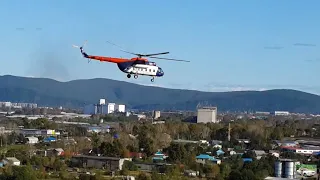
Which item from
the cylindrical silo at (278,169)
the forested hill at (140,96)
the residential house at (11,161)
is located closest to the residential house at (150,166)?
the cylindrical silo at (278,169)

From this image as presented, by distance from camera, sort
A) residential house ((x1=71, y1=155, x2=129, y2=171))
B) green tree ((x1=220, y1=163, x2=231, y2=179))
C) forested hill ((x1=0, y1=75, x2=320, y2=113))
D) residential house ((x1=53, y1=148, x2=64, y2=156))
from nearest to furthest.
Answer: green tree ((x1=220, y1=163, x2=231, y2=179)), residential house ((x1=71, y1=155, x2=129, y2=171)), residential house ((x1=53, y1=148, x2=64, y2=156)), forested hill ((x1=0, y1=75, x2=320, y2=113))

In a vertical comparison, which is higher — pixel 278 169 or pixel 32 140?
pixel 32 140

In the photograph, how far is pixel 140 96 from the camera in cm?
17600

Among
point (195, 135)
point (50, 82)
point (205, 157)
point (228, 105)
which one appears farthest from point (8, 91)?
point (205, 157)

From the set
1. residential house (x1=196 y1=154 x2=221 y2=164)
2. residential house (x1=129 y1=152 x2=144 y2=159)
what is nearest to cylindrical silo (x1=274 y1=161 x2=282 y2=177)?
residential house (x1=196 y1=154 x2=221 y2=164)

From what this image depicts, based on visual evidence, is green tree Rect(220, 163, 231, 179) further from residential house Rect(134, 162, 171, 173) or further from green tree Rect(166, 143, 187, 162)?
green tree Rect(166, 143, 187, 162)

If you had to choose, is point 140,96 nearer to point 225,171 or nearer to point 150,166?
point 150,166

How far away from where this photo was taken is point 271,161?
20594 mm

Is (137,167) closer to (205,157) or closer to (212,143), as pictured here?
(205,157)

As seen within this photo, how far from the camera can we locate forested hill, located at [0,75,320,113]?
486ft

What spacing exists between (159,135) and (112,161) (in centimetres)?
861

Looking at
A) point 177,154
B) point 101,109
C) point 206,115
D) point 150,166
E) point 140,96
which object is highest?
point 140,96

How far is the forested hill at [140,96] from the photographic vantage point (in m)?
148

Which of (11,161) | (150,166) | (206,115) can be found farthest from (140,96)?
(11,161)
